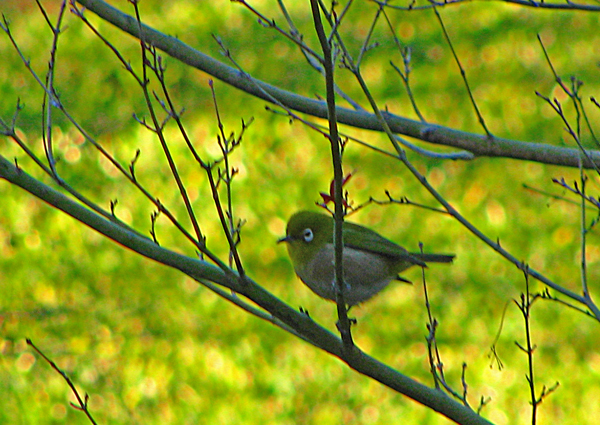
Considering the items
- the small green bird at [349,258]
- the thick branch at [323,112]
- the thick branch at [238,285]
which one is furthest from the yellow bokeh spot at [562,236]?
the thick branch at [238,285]

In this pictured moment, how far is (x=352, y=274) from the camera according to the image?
3.58 m

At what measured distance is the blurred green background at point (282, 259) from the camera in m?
5.65

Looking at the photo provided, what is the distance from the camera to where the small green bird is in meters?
3.51

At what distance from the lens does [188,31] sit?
A: 986 cm

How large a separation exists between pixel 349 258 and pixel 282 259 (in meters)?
3.17

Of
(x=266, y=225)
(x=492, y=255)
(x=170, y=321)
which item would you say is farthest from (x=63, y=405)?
(x=492, y=255)

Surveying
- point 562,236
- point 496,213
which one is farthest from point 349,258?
point 562,236

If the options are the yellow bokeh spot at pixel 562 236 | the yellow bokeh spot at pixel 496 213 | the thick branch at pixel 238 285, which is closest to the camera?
the thick branch at pixel 238 285

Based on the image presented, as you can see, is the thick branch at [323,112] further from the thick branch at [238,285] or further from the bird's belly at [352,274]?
the thick branch at [238,285]

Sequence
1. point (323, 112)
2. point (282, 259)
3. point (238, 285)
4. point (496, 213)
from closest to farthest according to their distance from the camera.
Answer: point (238, 285), point (323, 112), point (282, 259), point (496, 213)

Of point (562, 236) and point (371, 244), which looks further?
point (562, 236)

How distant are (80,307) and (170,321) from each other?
2.78 ft

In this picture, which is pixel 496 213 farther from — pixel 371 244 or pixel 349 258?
pixel 349 258

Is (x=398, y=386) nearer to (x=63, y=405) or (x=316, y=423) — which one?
(x=316, y=423)
